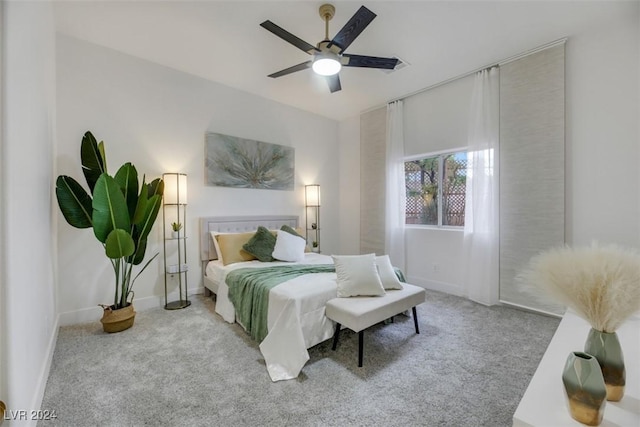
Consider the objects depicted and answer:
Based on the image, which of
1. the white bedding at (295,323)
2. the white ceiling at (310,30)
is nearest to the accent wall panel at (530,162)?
the white ceiling at (310,30)

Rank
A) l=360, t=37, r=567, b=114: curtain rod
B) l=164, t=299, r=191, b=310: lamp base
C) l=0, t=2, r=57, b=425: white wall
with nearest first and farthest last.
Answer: l=0, t=2, r=57, b=425: white wall < l=360, t=37, r=567, b=114: curtain rod < l=164, t=299, r=191, b=310: lamp base

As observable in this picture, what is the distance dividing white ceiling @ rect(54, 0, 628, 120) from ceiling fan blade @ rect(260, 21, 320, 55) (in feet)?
1.10

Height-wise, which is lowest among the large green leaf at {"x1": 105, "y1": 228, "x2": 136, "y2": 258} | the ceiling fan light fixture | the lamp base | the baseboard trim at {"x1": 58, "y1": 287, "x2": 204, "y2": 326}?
the lamp base

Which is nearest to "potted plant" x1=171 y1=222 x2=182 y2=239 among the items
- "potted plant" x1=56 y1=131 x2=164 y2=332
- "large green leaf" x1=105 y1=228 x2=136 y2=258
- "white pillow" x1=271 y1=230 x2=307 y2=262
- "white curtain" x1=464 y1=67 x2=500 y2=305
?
"potted plant" x1=56 y1=131 x2=164 y2=332

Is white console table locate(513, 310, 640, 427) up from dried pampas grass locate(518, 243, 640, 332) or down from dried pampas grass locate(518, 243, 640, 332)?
down

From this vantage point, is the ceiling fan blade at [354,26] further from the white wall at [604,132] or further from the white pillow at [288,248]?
the white wall at [604,132]

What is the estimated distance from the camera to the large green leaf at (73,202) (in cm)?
233

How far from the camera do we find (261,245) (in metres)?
Result: 3.44

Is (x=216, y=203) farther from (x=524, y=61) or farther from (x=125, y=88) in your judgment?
(x=524, y=61)

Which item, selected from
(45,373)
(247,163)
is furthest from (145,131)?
(45,373)

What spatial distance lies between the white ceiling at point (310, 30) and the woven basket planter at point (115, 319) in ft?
9.16

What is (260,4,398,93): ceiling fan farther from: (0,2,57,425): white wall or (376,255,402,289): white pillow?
(376,255,402,289): white pillow

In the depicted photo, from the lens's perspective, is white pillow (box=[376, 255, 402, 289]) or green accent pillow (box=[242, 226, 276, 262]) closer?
white pillow (box=[376, 255, 402, 289])

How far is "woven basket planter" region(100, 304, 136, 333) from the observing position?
2523 mm
